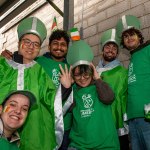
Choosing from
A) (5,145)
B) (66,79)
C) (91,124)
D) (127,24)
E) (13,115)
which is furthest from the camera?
(127,24)

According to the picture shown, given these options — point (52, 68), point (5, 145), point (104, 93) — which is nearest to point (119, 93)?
point (104, 93)

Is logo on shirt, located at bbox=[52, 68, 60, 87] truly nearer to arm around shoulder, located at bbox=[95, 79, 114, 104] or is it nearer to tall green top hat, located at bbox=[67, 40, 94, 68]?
tall green top hat, located at bbox=[67, 40, 94, 68]

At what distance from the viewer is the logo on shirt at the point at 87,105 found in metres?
2.13

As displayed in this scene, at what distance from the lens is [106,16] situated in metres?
3.88

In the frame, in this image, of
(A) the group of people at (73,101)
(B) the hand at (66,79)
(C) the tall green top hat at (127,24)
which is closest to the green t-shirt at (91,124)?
(A) the group of people at (73,101)

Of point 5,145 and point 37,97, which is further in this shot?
point 37,97

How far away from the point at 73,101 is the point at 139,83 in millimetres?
561

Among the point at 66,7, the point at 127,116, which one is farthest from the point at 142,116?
the point at 66,7

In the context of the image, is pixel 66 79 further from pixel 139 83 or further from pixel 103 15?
pixel 103 15

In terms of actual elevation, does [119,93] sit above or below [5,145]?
above

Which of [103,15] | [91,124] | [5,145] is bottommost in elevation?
[5,145]

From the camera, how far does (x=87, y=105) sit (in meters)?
2.16

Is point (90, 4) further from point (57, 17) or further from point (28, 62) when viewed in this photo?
point (28, 62)

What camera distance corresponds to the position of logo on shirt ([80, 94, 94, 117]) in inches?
83.7
